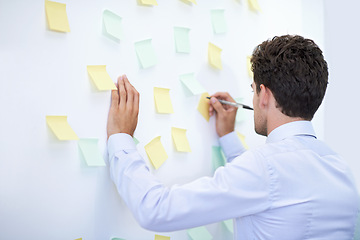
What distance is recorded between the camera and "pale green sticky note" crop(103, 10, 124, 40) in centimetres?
99

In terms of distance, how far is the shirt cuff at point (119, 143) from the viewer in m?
0.97

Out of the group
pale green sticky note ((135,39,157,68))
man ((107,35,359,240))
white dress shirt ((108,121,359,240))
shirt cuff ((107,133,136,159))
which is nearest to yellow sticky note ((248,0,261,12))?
man ((107,35,359,240))

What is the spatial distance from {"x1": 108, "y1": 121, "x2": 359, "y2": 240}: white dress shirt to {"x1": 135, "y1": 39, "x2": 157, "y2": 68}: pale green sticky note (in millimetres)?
224

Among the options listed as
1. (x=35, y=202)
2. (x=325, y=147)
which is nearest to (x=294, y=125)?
(x=325, y=147)

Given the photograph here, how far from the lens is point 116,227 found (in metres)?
1.02

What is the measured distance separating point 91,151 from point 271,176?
43 centimetres

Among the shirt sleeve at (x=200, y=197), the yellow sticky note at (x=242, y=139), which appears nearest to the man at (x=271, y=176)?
the shirt sleeve at (x=200, y=197)

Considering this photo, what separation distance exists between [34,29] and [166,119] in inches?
17.7

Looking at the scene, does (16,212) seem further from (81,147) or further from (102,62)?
(102,62)

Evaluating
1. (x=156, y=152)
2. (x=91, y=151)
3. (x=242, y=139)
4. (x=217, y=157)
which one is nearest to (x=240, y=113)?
(x=242, y=139)

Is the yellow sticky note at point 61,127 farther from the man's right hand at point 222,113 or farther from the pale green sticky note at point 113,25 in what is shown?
the man's right hand at point 222,113

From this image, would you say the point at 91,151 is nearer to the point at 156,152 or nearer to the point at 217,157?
the point at 156,152

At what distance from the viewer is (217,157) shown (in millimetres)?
1353

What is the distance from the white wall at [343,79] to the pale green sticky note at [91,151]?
4.32ft
